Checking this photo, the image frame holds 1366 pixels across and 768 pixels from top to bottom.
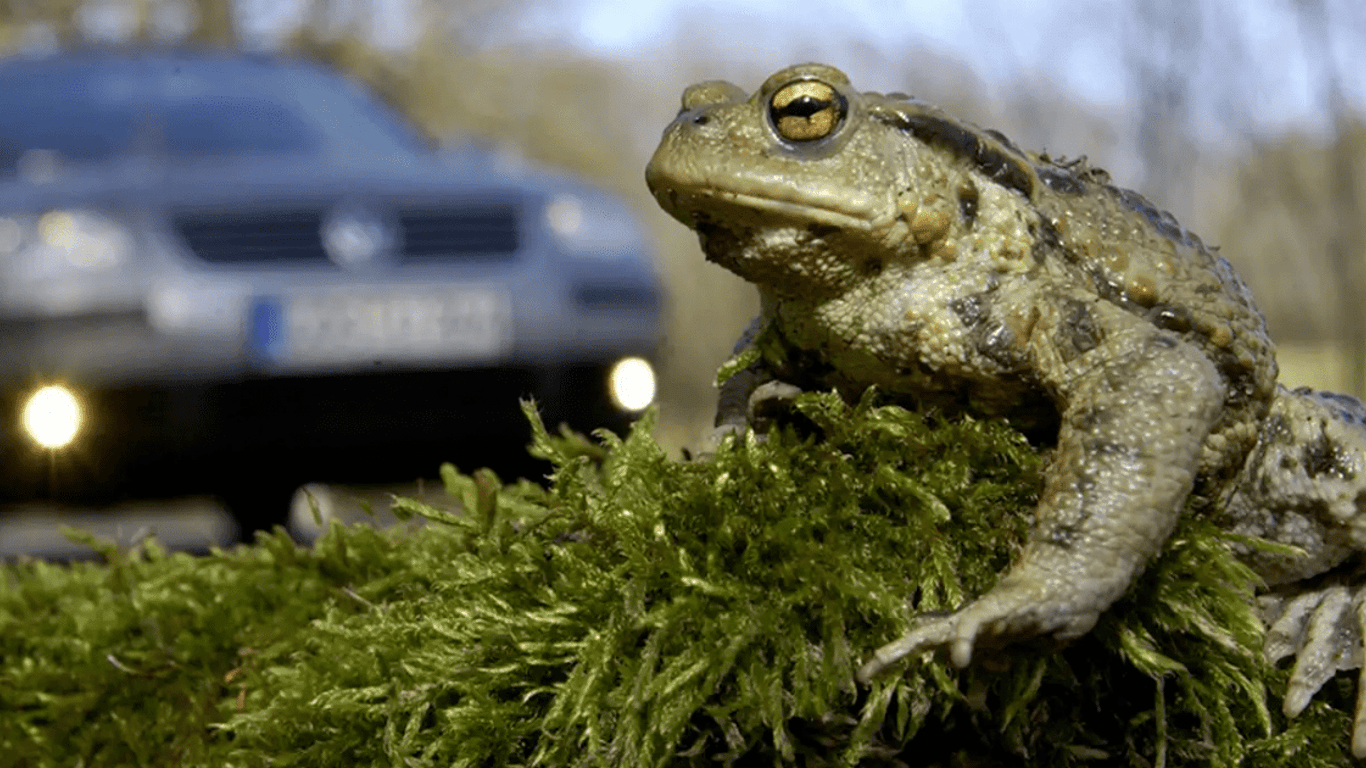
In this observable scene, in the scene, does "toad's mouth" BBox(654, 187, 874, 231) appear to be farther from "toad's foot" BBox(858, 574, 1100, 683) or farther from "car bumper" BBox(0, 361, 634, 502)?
"car bumper" BBox(0, 361, 634, 502)

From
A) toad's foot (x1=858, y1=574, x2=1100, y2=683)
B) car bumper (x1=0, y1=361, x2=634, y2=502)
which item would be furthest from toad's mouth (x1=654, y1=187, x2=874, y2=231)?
car bumper (x1=0, y1=361, x2=634, y2=502)

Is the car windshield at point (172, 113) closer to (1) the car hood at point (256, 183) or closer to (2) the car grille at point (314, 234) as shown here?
(1) the car hood at point (256, 183)

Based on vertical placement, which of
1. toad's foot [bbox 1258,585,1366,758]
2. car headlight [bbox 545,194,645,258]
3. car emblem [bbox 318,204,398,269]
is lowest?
toad's foot [bbox 1258,585,1366,758]

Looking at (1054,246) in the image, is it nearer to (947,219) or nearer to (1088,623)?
(947,219)

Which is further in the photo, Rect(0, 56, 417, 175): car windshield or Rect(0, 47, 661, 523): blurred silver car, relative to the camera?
Rect(0, 56, 417, 175): car windshield

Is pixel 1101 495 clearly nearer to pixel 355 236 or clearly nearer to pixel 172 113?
pixel 355 236

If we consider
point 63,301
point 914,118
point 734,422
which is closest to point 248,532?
point 63,301

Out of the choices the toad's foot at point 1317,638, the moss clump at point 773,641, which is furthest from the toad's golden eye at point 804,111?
the toad's foot at point 1317,638
